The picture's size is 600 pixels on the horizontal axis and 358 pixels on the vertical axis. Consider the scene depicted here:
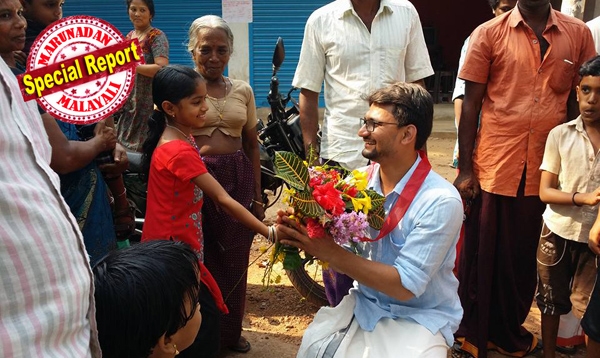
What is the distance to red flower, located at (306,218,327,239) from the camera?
6.46 feet

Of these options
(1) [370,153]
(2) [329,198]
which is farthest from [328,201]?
(1) [370,153]

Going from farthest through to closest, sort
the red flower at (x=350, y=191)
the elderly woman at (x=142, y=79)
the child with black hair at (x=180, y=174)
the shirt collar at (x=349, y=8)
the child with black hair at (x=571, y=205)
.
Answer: the elderly woman at (x=142, y=79) < the shirt collar at (x=349, y=8) < the child with black hair at (x=571, y=205) < the child with black hair at (x=180, y=174) < the red flower at (x=350, y=191)

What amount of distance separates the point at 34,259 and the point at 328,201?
111cm

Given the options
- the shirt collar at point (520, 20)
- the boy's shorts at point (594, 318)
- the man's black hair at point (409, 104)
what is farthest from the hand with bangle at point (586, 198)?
the man's black hair at point (409, 104)

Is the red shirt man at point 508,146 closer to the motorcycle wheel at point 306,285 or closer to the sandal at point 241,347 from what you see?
the motorcycle wheel at point 306,285

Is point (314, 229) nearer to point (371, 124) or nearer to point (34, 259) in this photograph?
point (371, 124)

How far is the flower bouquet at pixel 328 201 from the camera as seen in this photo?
1.94 metres

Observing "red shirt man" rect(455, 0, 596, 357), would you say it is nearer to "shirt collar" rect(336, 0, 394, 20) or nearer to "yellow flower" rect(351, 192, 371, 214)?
"shirt collar" rect(336, 0, 394, 20)

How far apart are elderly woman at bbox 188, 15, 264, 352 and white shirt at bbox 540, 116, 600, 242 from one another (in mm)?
1713

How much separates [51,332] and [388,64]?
2648 millimetres

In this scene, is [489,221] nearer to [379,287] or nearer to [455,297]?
[455,297]

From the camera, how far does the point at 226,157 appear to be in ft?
10.3

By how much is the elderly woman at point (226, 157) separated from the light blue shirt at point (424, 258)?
1.14 meters

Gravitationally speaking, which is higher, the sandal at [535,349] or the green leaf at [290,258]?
the green leaf at [290,258]
